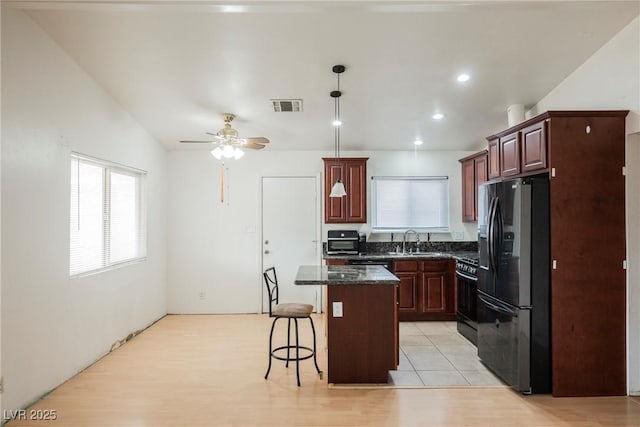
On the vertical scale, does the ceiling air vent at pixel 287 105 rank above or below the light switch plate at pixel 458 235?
above

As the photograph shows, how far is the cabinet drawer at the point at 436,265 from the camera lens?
4.95 metres

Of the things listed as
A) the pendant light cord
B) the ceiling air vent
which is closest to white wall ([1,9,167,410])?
the ceiling air vent

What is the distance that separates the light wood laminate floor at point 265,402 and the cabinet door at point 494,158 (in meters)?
1.99

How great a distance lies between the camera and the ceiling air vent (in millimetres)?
4031

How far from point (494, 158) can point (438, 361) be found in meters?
2.06

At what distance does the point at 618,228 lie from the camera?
287 cm

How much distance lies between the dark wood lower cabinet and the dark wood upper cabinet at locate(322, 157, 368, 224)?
941mm

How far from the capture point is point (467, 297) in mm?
4195

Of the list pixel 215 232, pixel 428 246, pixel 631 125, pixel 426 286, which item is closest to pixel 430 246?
pixel 428 246

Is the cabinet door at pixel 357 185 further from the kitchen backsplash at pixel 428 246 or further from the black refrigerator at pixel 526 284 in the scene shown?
the black refrigerator at pixel 526 284

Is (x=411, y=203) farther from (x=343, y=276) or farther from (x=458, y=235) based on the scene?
(x=343, y=276)

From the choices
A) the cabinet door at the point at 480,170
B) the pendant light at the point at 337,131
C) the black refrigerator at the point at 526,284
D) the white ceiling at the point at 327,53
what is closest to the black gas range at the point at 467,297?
the black refrigerator at the point at 526,284

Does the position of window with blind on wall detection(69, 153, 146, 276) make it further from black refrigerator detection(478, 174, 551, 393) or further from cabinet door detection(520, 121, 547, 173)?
cabinet door detection(520, 121, 547, 173)

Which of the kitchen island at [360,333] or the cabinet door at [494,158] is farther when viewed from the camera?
the cabinet door at [494,158]
